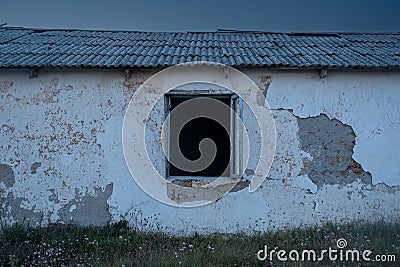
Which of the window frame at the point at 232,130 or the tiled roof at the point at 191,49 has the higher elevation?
the tiled roof at the point at 191,49

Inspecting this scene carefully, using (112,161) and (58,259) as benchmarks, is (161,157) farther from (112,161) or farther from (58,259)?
(58,259)

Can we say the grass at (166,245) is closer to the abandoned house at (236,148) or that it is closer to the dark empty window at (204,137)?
the abandoned house at (236,148)

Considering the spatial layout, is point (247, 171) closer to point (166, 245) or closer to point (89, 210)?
point (166, 245)

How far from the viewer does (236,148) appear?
6.17 metres

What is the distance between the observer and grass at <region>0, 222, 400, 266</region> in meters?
4.67

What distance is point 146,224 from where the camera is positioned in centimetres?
598

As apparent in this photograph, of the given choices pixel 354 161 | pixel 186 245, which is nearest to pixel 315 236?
pixel 354 161

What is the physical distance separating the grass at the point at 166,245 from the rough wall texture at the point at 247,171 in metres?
0.26

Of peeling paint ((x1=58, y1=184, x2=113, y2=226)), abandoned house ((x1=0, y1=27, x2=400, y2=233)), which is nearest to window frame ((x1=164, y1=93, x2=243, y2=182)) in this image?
abandoned house ((x1=0, y1=27, x2=400, y2=233))

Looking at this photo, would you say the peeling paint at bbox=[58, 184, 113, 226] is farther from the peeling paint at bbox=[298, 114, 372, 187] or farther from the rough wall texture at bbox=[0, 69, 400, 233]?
the peeling paint at bbox=[298, 114, 372, 187]

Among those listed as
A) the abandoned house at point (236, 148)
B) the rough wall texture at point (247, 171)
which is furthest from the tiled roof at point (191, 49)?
the rough wall texture at point (247, 171)

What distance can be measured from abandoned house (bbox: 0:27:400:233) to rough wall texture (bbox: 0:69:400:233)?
0.6 inches

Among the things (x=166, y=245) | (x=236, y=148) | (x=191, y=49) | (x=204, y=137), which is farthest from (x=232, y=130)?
(x=204, y=137)

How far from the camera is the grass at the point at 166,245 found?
467 centimetres
